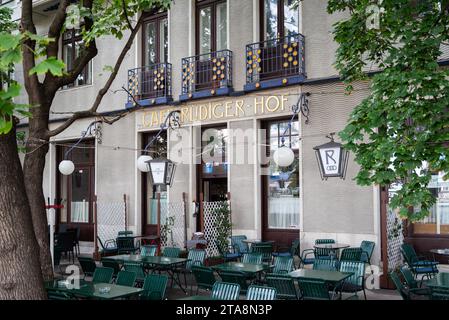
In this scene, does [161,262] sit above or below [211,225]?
below

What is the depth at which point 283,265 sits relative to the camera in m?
9.54

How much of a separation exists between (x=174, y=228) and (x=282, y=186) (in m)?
3.60

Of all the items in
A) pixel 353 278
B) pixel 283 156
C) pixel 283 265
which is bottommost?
pixel 353 278

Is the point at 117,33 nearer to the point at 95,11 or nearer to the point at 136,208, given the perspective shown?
the point at 95,11

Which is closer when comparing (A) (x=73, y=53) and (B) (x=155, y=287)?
(B) (x=155, y=287)

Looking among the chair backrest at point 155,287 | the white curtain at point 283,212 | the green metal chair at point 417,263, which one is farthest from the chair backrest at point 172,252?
the green metal chair at point 417,263

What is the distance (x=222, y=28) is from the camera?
15.2 m

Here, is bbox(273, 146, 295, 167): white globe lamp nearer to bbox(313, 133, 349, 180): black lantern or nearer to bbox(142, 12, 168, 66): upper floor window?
bbox(313, 133, 349, 180): black lantern

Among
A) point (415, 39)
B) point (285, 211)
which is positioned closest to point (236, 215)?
point (285, 211)

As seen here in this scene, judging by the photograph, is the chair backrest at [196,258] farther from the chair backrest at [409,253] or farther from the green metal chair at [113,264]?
the chair backrest at [409,253]

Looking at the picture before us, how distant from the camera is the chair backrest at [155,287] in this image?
7.79m

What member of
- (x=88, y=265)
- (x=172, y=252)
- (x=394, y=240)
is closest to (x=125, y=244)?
(x=172, y=252)

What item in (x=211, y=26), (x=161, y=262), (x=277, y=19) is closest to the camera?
(x=161, y=262)

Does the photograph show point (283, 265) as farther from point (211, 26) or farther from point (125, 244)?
point (211, 26)
